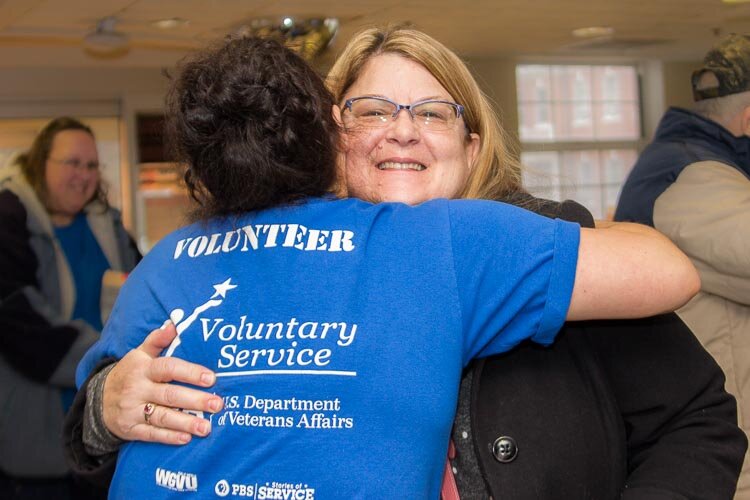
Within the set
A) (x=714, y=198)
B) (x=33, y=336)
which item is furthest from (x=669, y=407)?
(x=33, y=336)

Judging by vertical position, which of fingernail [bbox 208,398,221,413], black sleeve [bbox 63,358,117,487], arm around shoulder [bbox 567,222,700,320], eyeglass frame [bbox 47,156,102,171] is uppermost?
arm around shoulder [bbox 567,222,700,320]

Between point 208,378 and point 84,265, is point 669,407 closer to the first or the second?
point 208,378

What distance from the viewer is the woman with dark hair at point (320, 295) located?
103 cm

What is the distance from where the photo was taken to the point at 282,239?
1.12m

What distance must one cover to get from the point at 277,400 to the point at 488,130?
0.72m

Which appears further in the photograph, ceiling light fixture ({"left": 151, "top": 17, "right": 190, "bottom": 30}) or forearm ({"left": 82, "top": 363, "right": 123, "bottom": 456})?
ceiling light fixture ({"left": 151, "top": 17, "right": 190, "bottom": 30})

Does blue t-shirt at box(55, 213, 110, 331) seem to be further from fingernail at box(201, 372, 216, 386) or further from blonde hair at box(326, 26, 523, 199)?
fingernail at box(201, 372, 216, 386)

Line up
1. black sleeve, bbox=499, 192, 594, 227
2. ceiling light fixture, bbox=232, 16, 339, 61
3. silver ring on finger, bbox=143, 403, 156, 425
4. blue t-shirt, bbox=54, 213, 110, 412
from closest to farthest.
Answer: silver ring on finger, bbox=143, 403, 156, 425 → black sleeve, bbox=499, 192, 594, 227 → blue t-shirt, bbox=54, 213, 110, 412 → ceiling light fixture, bbox=232, 16, 339, 61

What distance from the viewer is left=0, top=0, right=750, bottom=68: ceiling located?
5.60 metres

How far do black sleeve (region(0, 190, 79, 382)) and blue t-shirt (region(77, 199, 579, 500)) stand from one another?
6.79ft

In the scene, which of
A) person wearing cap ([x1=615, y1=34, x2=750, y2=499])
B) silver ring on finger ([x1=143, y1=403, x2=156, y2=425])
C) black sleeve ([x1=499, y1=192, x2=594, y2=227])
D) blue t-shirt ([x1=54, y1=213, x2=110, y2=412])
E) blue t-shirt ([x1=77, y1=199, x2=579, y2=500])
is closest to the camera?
blue t-shirt ([x1=77, y1=199, x2=579, y2=500])

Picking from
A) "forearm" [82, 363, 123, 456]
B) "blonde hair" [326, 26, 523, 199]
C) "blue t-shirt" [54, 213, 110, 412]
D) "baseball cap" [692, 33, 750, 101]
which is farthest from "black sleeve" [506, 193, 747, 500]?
"blue t-shirt" [54, 213, 110, 412]

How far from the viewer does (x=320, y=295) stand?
1065mm

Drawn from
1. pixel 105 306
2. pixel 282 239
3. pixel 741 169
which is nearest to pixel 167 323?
pixel 282 239
